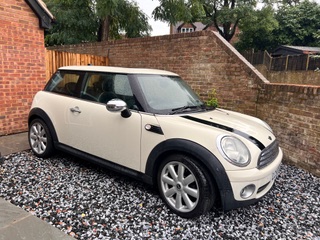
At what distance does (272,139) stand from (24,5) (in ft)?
18.0

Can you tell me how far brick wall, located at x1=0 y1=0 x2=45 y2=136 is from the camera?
5121 mm

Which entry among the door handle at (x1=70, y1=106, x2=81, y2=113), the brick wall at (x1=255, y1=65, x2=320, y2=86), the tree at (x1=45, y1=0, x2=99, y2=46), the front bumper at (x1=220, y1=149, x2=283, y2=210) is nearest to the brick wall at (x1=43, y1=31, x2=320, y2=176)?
the front bumper at (x1=220, y1=149, x2=283, y2=210)

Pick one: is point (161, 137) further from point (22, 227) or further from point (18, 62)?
point (18, 62)

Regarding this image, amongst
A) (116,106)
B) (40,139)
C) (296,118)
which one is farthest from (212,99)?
(40,139)

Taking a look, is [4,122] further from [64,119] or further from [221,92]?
[221,92]

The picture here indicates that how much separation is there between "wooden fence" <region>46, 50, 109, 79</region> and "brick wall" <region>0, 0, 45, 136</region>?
723 mm

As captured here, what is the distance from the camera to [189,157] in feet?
8.41

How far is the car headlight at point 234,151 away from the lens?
2402 mm

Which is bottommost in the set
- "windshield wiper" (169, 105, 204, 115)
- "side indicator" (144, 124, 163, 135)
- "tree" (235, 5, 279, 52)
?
"side indicator" (144, 124, 163, 135)

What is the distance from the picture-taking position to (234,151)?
245cm

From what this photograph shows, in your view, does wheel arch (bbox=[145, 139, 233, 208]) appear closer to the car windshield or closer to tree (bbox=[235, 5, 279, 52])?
the car windshield

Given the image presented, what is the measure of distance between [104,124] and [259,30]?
1035 inches

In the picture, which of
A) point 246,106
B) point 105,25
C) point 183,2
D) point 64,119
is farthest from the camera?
point 105,25

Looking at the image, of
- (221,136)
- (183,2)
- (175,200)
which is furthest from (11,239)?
(183,2)
